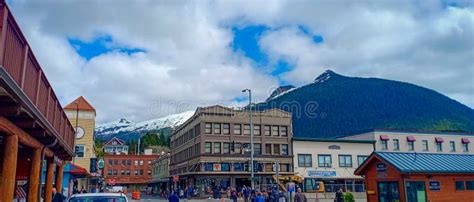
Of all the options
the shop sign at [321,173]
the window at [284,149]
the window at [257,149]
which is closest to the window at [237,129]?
the window at [257,149]

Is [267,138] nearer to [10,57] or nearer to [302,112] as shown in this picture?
[10,57]

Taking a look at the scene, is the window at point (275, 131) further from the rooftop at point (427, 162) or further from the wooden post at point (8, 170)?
the wooden post at point (8, 170)

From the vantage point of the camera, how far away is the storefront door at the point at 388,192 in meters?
24.2

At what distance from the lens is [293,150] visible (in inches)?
2468

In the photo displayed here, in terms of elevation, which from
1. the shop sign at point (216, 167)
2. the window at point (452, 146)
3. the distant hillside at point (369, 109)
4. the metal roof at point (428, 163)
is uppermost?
the distant hillside at point (369, 109)

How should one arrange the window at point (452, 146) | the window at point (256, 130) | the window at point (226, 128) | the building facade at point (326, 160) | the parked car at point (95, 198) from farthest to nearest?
the window at point (452, 146) < the window at point (256, 130) < the window at point (226, 128) < the building facade at point (326, 160) < the parked car at point (95, 198)

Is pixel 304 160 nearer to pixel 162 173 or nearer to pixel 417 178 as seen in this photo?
pixel 417 178

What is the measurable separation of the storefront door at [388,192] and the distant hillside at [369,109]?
112601 mm

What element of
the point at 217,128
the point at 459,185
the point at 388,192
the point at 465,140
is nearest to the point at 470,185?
the point at 459,185

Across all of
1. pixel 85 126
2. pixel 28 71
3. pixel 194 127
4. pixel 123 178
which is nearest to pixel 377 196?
pixel 28 71

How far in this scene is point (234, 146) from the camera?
6206 cm

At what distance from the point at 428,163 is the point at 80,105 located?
128 feet

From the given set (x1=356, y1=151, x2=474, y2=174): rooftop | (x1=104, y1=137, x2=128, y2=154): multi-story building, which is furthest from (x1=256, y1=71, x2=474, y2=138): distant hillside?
(x1=356, y1=151, x2=474, y2=174): rooftop

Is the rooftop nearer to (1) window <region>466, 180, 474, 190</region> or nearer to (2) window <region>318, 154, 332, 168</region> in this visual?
(1) window <region>466, 180, 474, 190</region>
